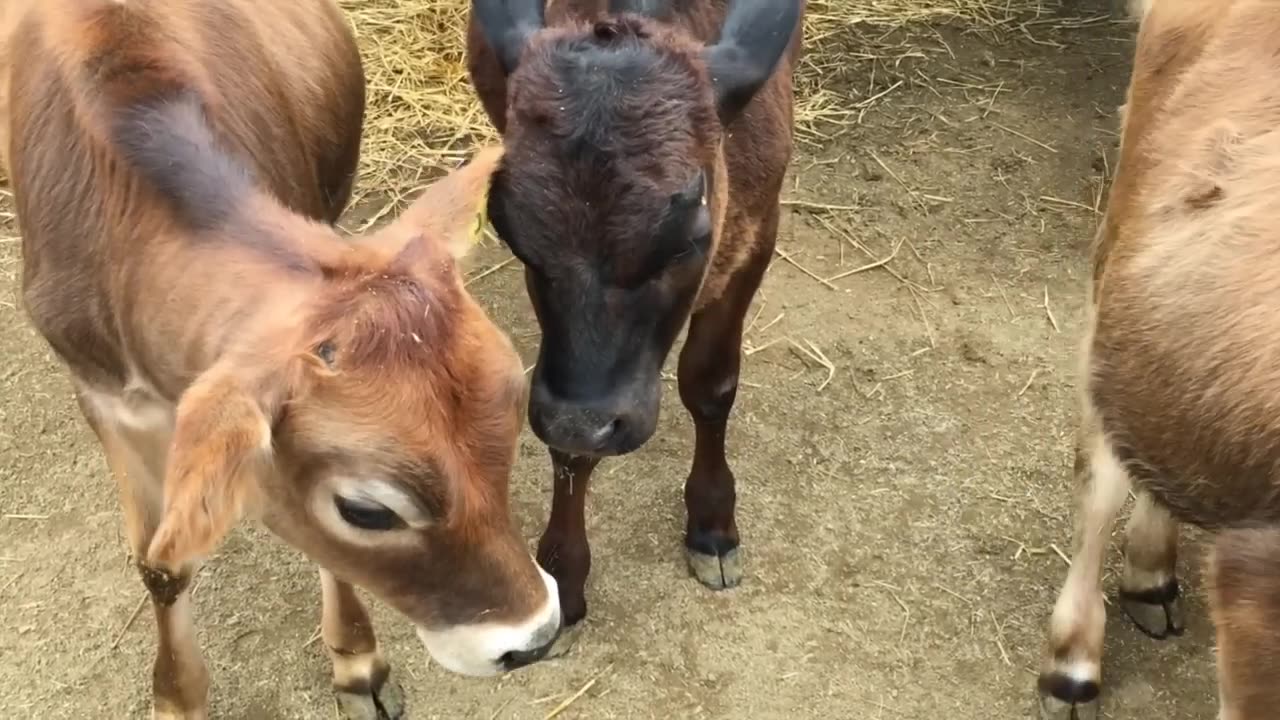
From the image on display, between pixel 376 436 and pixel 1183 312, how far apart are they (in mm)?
1763

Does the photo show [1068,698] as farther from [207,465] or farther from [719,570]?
A: [207,465]

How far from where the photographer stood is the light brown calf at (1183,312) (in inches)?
94.8

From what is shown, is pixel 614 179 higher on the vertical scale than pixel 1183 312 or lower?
higher

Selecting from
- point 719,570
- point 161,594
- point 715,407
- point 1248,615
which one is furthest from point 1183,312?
point 161,594

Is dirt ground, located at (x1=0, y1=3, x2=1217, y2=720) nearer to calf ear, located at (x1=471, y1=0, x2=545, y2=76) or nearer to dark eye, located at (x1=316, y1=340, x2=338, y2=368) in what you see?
calf ear, located at (x1=471, y1=0, x2=545, y2=76)

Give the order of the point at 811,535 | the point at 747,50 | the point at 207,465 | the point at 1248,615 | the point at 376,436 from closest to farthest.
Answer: the point at 207,465 < the point at 376,436 < the point at 1248,615 < the point at 747,50 < the point at 811,535

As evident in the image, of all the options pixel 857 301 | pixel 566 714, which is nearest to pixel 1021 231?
pixel 857 301

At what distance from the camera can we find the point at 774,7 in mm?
2863

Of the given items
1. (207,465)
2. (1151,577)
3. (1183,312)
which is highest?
(207,465)

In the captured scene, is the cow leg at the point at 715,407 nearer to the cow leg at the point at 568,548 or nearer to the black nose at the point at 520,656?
the cow leg at the point at 568,548

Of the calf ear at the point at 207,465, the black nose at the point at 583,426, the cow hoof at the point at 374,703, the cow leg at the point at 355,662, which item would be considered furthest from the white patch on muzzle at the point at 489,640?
the cow hoof at the point at 374,703

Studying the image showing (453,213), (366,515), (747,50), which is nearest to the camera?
(366,515)

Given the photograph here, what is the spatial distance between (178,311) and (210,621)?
1546mm

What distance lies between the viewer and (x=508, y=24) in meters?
2.92
